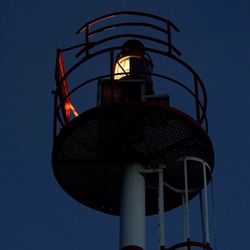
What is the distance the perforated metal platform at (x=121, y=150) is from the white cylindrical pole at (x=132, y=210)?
10.0 inches

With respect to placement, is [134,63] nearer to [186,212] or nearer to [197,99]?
[197,99]

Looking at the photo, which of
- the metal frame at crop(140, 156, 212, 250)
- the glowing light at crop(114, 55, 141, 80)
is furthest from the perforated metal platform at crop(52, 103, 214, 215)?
the glowing light at crop(114, 55, 141, 80)

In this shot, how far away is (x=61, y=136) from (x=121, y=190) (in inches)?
60.6

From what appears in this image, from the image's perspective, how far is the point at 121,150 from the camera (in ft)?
46.9

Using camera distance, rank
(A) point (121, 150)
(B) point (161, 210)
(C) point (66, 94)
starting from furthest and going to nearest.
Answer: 1. (C) point (66, 94)
2. (A) point (121, 150)
3. (B) point (161, 210)

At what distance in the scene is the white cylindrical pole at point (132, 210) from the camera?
44.8 ft

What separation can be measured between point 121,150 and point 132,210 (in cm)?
107

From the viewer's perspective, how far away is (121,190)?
14.5m

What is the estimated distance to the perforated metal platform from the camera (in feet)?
44.4

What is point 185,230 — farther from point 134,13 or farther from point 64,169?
point 134,13

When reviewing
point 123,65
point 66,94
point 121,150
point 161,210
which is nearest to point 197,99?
point 121,150

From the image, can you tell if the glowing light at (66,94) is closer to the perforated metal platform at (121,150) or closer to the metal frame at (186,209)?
the perforated metal platform at (121,150)

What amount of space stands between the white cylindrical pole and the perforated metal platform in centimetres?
25

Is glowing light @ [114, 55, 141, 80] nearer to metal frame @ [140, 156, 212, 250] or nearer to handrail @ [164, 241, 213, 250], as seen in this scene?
metal frame @ [140, 156, 212, 250]
